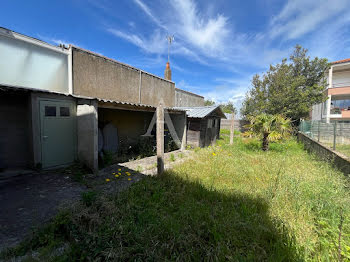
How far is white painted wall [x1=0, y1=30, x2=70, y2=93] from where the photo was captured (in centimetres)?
461

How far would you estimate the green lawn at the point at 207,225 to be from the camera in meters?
1.87

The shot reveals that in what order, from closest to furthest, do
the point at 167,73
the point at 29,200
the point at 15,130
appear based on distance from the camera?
the point at 29,200
the point at 15,130
the point at 167,73

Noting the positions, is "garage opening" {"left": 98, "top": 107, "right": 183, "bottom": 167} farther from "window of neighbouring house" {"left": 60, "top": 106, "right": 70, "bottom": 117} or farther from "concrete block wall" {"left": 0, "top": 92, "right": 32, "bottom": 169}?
"concrete block wall" {"left": 0, "top": 92, "right": 32, "bottom": 169}

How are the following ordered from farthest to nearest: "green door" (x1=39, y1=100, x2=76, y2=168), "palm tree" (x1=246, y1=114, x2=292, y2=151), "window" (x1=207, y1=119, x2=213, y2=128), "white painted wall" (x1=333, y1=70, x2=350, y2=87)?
"white painted wall" (x1=333, y1=70, x2=350, y2=87), "window" (x1=207, y1=119, x2=213, y2=128), "palm tree" (x1=246, y1=114, x2=292, y2=151), "green door" (x1=39, y1=100, x2=76, y2=168)

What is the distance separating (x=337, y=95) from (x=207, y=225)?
21836 millimetres

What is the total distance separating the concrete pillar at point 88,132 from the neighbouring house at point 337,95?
20.5 metres

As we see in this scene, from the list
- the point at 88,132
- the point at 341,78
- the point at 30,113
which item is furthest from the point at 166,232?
the point at 341,78

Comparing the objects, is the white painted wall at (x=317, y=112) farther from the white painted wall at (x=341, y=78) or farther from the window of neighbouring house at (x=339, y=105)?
the white painted wall at (x=341, y=78)

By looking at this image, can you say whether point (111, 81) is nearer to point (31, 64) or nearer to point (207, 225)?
point (31, 64)

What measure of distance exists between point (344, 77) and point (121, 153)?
78.8ft

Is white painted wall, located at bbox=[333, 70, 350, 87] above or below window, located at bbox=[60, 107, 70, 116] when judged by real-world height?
above

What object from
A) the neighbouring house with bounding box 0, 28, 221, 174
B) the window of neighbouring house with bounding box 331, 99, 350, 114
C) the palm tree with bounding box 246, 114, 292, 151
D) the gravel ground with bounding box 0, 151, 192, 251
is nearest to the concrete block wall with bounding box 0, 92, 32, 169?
the neighbouring house with bounding box 0, 28, 221, 174

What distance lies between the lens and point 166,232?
218 cm

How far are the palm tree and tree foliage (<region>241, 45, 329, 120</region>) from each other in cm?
604
